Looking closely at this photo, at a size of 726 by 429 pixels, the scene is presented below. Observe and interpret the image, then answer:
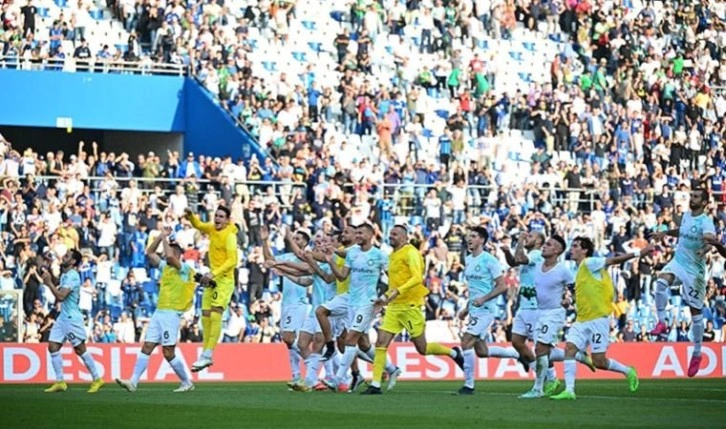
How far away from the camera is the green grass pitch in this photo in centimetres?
2011

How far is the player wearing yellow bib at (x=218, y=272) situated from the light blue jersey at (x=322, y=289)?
1410 mm

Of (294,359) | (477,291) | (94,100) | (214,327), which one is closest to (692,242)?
(477,291)

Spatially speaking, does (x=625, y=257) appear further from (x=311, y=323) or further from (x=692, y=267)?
(x=311, y=323)

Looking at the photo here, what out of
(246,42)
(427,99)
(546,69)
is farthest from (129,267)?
(546,69)

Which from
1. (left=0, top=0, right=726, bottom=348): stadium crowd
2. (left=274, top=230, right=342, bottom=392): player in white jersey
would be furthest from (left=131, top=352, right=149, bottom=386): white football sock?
(left=0, top=0, right=726, bottom=348): stadium crowd

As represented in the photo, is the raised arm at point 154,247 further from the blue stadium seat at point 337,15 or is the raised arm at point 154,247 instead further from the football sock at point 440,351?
the blue stadium seat at point 337,15

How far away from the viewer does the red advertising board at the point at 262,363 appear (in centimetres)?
3403

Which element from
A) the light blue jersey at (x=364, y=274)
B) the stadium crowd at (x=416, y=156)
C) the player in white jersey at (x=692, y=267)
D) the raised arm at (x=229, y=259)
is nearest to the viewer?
the light blue jersey at (x=364, y=274)

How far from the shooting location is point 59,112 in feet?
150

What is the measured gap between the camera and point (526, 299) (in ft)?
89.3

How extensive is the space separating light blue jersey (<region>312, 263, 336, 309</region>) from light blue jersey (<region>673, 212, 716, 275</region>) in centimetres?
540

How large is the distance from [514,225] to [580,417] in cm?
2333

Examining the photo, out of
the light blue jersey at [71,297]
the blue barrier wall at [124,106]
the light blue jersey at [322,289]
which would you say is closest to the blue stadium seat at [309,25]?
the blue barrier wall at [124,106]

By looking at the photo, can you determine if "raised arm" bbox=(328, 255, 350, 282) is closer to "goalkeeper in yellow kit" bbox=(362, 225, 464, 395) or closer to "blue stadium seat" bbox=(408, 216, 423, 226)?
"goalkeeper in yellow kit" bbox=(362, 225, 464, 395)
